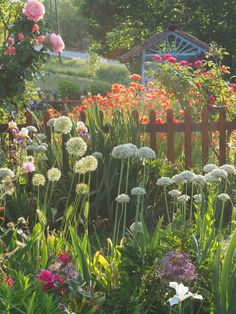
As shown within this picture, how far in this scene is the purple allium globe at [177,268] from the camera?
2.59 m

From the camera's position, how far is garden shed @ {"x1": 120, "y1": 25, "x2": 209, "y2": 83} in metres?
20.3

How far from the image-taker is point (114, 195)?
570cm

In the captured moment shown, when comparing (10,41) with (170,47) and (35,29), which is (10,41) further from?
(170,47)

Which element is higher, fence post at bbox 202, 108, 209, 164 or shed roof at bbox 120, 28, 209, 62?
shed roof at bbox 120, 28, 209, 62

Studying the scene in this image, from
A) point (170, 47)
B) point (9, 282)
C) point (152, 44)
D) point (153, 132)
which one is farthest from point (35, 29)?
point (152, 44)

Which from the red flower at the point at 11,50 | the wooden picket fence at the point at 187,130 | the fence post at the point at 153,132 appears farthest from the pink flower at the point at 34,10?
the fence post at the point at 153,132

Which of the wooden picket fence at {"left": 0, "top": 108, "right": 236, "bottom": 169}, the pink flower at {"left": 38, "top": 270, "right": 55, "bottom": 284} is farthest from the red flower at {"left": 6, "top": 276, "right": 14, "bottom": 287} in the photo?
the wooden picket fence at {"left": 0, "top": 108, "right": 236, "bottom": 169}

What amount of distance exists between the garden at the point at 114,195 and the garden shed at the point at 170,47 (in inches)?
361

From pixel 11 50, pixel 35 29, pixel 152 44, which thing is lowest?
pixel 11 50

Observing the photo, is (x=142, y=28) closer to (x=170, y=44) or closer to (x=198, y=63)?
(x=170, y=44)

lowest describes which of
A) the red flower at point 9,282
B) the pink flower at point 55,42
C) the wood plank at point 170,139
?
the red flower at point 9,282

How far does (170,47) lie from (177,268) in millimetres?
17863

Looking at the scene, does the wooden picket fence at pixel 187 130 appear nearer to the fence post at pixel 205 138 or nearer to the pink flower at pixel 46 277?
the fence post at pixel 205 138

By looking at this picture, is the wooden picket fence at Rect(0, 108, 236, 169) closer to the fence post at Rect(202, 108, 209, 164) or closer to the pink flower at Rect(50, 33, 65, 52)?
the fence post at Rect(202, 108, 209, 164)
